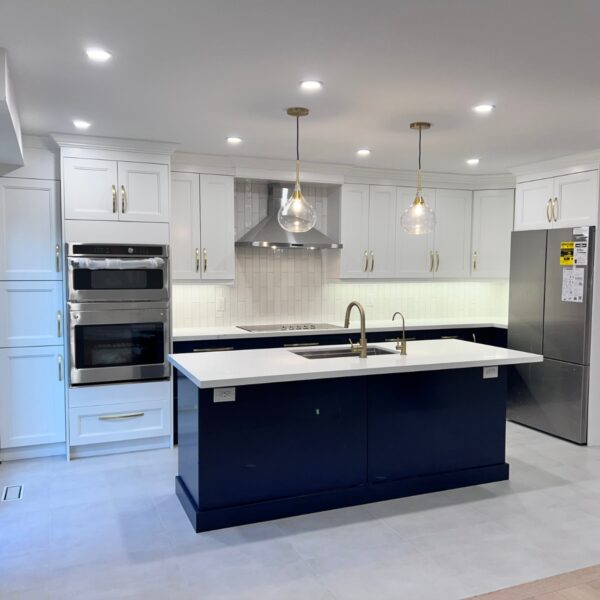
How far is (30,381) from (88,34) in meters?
2.81

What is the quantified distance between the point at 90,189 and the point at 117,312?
942 mm

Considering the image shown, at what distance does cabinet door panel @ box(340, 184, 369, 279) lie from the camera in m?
5.43

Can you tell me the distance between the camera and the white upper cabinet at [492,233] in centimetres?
575

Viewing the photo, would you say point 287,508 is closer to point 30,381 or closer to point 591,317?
point 30,381

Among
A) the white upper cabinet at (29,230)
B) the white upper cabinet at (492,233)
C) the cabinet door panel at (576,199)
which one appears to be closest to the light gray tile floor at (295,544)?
the white upper cabinet at (29,230)

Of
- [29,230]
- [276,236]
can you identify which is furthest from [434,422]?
[29,230]

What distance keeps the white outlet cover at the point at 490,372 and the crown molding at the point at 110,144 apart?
283 centimetres

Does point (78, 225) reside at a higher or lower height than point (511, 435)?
higher

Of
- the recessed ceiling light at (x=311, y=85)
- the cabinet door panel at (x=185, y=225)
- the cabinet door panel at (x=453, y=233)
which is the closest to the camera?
the recessed ceiling light at (x=311, y=85)

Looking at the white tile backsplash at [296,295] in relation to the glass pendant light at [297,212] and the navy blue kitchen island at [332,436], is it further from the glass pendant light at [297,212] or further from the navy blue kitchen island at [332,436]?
the glass pendant light at [297,212]

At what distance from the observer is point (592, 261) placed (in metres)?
4.50

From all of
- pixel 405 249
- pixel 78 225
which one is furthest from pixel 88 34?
pixel 405 249

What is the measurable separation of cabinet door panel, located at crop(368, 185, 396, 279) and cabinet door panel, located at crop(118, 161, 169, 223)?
6.80 feet

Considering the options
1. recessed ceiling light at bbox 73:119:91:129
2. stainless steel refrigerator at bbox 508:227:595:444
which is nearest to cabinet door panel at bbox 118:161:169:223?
recessed ceiling light at bbox 73:119:91:129
